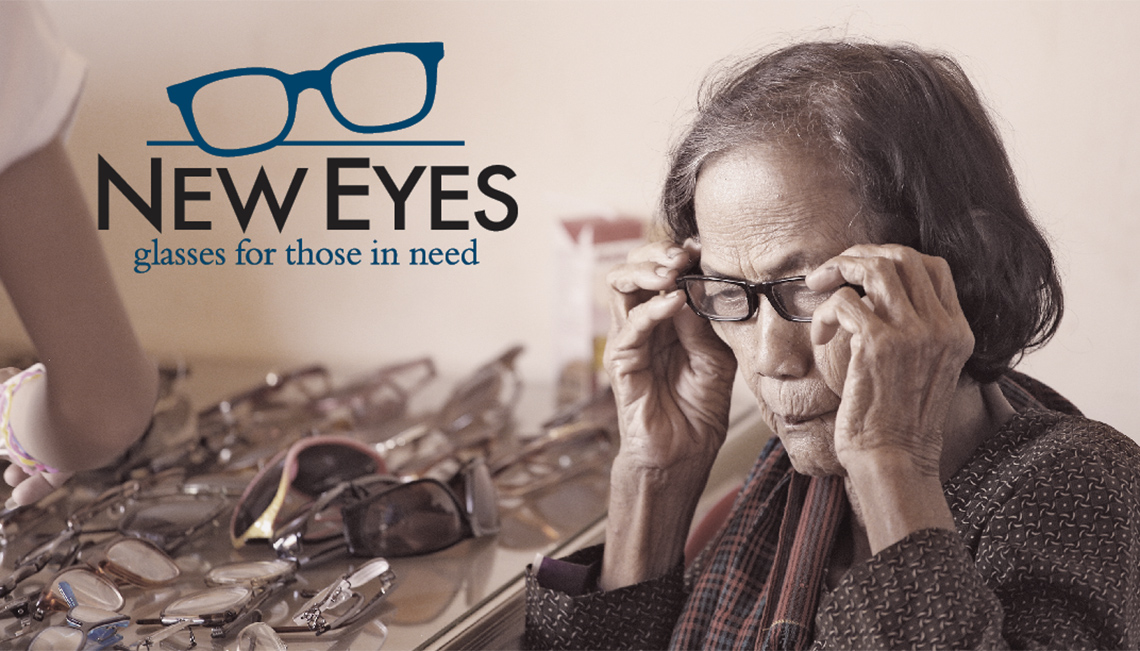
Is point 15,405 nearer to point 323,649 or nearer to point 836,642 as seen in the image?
point 323,649

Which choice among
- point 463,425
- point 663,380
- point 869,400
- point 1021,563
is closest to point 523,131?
point 463,425

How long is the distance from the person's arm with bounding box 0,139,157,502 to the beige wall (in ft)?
0.16

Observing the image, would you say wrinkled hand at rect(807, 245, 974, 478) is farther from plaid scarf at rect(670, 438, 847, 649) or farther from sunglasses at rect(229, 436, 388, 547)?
sunglasses at rect(229, 436, 388, 547)

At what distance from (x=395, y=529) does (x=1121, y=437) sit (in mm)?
831

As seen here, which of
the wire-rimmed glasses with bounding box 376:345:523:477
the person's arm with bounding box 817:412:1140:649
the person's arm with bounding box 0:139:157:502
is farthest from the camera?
the wire-rimmed glasses with bounding box 376:345:523:477

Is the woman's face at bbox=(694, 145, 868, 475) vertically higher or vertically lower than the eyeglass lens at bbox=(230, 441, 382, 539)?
higher

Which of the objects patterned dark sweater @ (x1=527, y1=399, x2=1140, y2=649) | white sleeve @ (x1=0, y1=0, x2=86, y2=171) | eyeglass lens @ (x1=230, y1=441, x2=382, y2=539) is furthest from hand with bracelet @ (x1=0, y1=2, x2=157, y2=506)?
patterned dark sweater @ (x1=527, y1=399, x2=1140, y2=649)

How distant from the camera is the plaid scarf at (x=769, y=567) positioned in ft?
3.17

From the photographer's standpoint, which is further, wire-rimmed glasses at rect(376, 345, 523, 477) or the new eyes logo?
wire-rimmed glasses at rect(376, 345, 523, 477)

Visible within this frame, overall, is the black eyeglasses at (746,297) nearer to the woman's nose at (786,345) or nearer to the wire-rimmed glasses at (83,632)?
the woman's nose at (786,345)

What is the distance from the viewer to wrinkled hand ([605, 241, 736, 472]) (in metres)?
1.14

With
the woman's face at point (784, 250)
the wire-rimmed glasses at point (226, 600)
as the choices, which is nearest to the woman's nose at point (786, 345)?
the woman's face at point (784, 250)

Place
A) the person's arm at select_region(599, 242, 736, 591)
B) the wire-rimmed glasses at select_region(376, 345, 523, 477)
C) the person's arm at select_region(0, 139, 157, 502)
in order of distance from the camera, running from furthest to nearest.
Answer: the wire-rimmed glasses at select_region(376, 345, 523, 477) → the person's arm at select_region(599, 242, 736, 591) → the person's arm at select_region(0, 139, 157, 502)

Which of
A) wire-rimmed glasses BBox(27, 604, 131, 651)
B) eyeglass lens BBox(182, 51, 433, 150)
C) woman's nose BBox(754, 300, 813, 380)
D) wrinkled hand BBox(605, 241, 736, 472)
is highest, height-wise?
eyeglass lens BBox(182, 51, 433, 150)
